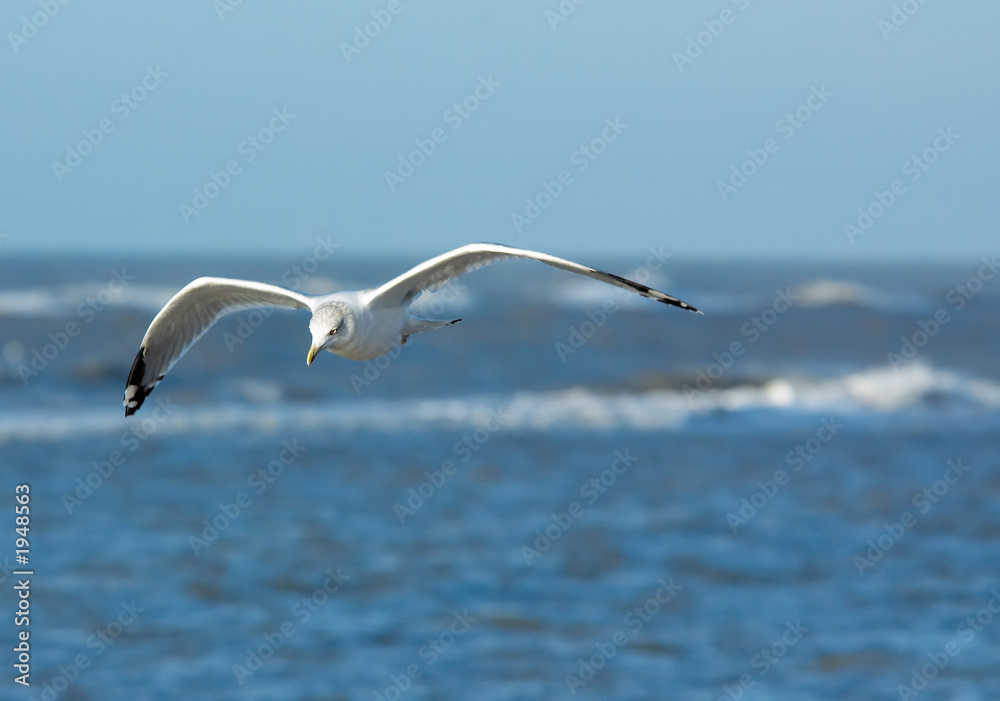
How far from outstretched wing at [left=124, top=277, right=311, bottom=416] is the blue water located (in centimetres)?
243

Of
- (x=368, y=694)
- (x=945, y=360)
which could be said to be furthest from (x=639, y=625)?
(x=945, y=360)

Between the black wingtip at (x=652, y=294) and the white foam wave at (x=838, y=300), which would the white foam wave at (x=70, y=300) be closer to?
the white foam wave at (x=838, y=300)

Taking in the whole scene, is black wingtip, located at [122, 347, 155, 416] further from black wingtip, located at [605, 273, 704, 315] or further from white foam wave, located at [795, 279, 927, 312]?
white foam wave, located at [795, 279, 927, 312]

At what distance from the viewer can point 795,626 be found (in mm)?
9812

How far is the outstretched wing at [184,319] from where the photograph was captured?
671 cm

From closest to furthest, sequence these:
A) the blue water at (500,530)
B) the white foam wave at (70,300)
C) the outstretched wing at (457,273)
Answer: the outstretched wing at (457,273)
the blue water at (500,530)
the white foam wave at (70,300)

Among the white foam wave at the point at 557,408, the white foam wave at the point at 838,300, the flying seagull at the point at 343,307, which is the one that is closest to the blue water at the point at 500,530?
the white foam wave at the point at 557,408

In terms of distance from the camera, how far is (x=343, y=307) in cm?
593

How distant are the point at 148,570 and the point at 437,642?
2.91 meters

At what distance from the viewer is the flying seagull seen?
19.0ft

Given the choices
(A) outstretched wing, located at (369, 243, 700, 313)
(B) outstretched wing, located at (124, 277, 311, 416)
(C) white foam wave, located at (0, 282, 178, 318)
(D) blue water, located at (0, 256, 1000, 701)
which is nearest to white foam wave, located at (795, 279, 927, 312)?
(D) blue water, located at (0, 256, 1000, 701)

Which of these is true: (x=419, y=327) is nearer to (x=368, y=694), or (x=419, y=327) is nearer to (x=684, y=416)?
(x=368, y=694)

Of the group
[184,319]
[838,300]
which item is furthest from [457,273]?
[838,300]

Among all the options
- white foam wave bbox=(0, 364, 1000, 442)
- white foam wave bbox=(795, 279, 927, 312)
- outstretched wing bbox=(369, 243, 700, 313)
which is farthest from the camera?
white foam wave bbox=(795, 279, 927, 312)
